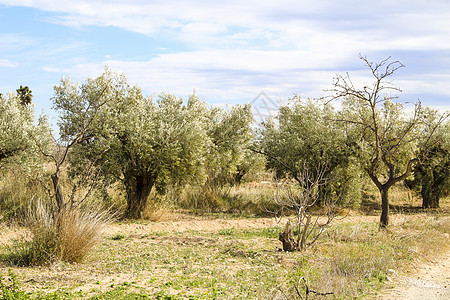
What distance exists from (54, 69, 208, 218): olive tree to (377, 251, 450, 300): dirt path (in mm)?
7998

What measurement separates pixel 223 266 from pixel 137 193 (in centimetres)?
775

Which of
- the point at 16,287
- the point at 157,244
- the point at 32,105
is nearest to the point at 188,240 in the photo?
Answer: the point at 157,244

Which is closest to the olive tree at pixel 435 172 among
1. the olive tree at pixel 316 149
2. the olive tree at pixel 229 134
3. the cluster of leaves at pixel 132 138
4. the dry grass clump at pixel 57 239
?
the olive tree at pixel 316 149

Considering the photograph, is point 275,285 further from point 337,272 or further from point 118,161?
point 118,161

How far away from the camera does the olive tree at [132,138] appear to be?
14195 mm

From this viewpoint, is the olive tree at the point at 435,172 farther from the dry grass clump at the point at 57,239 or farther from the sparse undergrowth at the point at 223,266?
the dry grass clump at the point at 57,239

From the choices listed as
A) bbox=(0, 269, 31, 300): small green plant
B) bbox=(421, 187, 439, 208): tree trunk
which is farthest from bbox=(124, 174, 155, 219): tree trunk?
bbox=(421, 187, 439, 208): tree trunk

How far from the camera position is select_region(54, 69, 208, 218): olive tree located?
14.2 m

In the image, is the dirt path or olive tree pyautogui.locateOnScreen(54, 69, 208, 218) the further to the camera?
olive tree pyautogui.locateOnScreen(54, 69, 208, 218)

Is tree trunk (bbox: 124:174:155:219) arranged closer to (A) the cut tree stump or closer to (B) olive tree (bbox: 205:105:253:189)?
(B) olive tree (bbox: 205:105:253:189)

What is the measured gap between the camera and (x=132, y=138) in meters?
14.1

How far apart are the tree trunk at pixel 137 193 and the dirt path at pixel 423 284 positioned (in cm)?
927

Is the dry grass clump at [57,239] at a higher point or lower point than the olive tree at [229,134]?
lower

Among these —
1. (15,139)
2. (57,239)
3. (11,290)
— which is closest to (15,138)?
(15,139)
